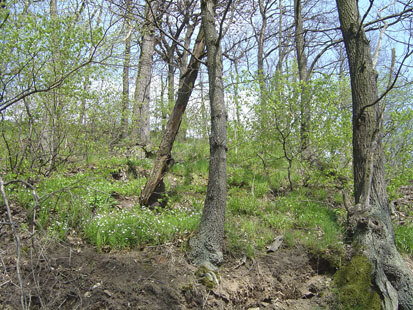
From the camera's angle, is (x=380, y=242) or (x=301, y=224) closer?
(x=380, y=242)

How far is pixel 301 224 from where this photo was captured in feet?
17.2

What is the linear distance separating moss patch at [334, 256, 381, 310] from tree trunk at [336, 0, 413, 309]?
0.31 feet

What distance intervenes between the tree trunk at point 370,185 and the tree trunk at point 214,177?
1.88 metres

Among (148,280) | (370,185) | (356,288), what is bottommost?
(356,288)

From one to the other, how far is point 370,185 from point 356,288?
4.55 ft

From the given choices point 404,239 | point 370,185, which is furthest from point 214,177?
point 404,239

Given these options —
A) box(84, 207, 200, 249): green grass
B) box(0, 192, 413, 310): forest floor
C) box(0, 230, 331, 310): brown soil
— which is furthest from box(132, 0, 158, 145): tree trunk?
box(0, 230, 331, 310): brown soil

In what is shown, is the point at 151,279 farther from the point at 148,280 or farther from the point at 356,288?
the point at 356,288

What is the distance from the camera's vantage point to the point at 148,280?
11.0 feet

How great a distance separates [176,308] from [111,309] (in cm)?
69

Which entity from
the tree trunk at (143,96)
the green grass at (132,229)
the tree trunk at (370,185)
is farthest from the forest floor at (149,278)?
the tree trunk at (143,96)

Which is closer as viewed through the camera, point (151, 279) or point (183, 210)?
point (151, 279)

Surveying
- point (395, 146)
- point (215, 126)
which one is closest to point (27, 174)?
point (215, 126)

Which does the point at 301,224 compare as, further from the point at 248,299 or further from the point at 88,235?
the point at 88,235
